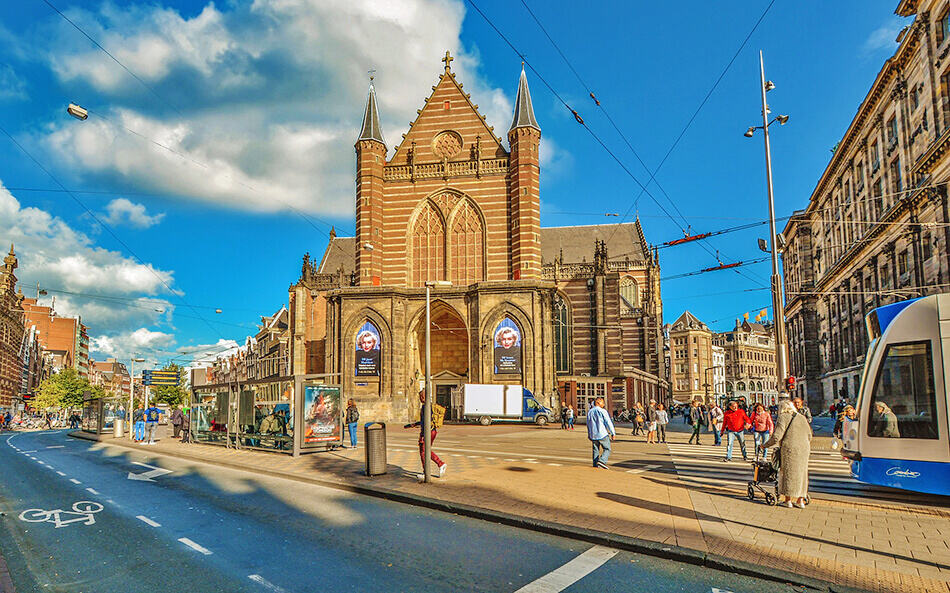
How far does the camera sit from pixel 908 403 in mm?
10125

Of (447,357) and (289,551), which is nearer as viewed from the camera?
(289,551)

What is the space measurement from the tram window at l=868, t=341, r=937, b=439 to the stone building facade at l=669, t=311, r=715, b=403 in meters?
109

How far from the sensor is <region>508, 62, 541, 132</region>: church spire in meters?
38.5

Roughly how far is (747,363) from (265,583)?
13243cm

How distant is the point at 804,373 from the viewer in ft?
192

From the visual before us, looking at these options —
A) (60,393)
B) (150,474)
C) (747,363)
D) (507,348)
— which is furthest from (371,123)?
(747,363)

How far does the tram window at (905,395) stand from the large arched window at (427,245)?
102 ft

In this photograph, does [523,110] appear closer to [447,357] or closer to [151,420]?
[447,357]

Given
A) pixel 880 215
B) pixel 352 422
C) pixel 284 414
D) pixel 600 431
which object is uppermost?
pixel 880 215

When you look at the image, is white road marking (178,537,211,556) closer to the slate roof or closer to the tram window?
the tram window

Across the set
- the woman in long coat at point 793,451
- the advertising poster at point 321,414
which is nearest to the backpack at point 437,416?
the advertising poster at point 321,414

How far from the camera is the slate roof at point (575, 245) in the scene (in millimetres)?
60188

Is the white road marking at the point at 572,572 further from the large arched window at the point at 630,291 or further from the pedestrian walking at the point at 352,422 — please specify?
the large arched window at the point at 630,291

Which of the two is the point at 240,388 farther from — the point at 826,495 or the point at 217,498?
the point at 826,495
